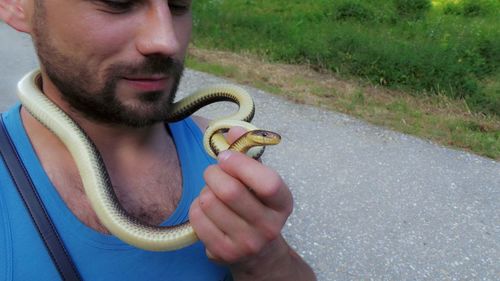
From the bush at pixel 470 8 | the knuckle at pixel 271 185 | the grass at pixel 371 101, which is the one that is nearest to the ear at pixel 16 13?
the knuckle at pixel 271 185

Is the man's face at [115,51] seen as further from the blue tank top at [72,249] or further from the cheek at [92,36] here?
the blue tank top at [72,249]

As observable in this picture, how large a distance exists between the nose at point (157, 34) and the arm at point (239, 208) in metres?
0.41

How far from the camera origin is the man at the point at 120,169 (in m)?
1.27

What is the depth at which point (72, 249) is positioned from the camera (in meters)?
1.42

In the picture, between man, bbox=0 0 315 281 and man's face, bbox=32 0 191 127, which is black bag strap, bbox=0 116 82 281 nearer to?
man, bbox=0 0 315 281

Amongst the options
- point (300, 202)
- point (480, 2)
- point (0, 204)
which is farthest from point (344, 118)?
point (480, 2)

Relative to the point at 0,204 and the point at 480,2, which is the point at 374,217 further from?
the point at 480,2

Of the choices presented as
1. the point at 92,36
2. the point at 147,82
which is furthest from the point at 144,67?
the point at 92,36

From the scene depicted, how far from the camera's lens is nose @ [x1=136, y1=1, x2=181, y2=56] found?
1.46 m

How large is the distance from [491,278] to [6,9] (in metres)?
3.56

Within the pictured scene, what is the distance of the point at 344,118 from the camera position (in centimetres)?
584

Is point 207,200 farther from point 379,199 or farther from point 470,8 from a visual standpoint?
point 470,8

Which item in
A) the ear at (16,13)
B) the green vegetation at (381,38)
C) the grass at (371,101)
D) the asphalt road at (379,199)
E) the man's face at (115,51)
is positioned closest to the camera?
the man's face at (115,51)

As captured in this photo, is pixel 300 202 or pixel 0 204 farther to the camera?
pixel 300 202
